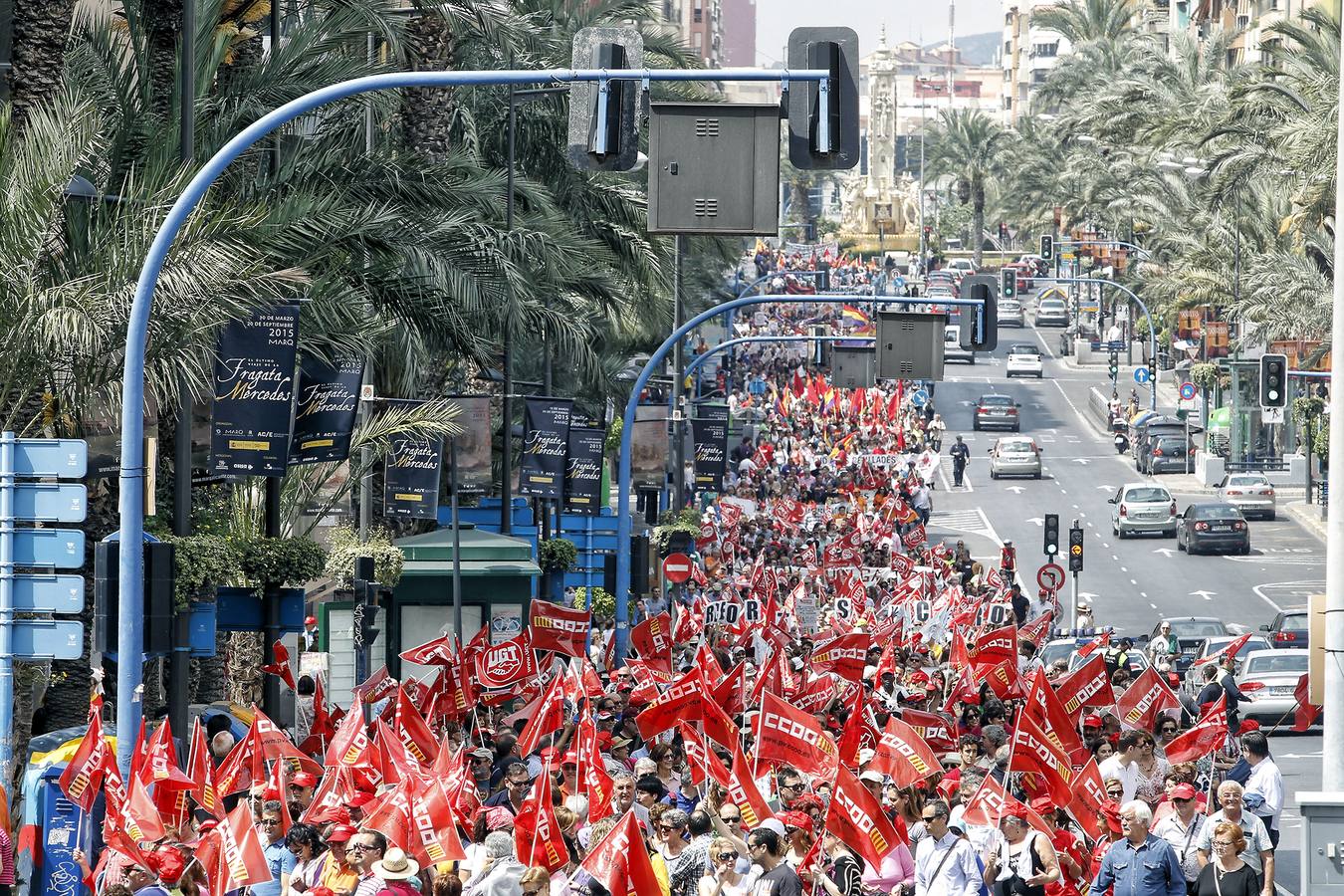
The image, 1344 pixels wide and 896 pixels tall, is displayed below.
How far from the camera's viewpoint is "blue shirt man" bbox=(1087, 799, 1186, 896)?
12375 millimetres

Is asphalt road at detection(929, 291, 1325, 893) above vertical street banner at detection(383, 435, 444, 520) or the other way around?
the other way around

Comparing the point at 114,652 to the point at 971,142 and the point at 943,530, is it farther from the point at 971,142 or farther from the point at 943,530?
the point at 971,142

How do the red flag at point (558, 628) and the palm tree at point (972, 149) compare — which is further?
the palm tree at point (972, 149)

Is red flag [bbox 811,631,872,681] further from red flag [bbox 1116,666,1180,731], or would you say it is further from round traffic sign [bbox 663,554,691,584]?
round traffic sign [bbox 663,554,691,584]

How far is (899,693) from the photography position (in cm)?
2383

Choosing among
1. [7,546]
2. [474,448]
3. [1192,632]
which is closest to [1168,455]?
[1192,632]

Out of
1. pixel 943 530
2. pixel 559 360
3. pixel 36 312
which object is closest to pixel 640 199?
pixel 559 360

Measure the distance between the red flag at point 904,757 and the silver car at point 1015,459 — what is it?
5245 cm

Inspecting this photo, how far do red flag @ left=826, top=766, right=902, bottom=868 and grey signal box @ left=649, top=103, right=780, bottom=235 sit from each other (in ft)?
10.2

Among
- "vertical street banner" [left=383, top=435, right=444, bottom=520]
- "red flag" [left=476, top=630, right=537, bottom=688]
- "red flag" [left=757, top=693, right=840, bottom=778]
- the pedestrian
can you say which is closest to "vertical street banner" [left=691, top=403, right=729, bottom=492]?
the pedestrian

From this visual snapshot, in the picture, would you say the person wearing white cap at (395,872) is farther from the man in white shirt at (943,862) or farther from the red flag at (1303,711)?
the red flag at (1303,711)

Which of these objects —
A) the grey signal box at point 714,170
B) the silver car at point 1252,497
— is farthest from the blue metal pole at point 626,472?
the silver car at point 1252,497

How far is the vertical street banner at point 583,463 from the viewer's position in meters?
33.3

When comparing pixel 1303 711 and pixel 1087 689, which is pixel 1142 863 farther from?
pixel 1303 711
